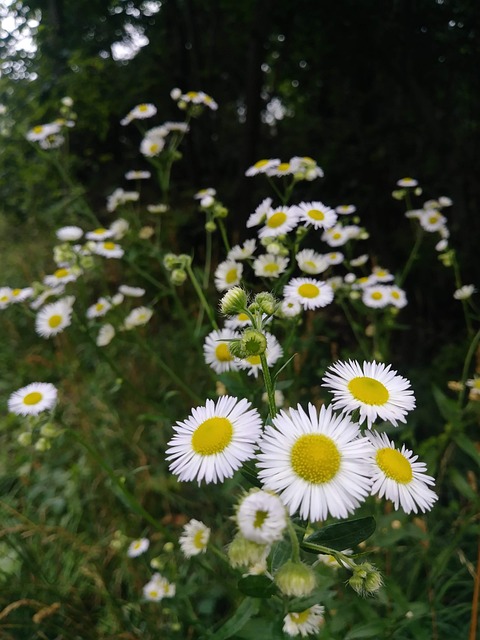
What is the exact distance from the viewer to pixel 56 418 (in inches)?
48.6

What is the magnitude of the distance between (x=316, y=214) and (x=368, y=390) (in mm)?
715

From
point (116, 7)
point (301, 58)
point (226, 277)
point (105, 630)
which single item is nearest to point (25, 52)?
point (116, 7)

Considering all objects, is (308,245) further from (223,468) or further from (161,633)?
(223,468)

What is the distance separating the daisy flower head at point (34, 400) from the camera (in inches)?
55.1

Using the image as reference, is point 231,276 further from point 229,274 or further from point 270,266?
point 270,266

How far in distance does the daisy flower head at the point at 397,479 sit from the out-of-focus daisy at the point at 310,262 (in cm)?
70

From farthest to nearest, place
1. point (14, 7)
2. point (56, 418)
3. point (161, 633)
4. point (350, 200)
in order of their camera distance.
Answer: point (350, 200) < point (14, 7) < point (161, 633) < point (56, 418)

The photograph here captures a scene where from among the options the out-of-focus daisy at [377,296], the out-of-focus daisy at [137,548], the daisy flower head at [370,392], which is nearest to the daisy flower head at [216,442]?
the daisy flower head at [370,392]

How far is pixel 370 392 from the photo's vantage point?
771 millimetres

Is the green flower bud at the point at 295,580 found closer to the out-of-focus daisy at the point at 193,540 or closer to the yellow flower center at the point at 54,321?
the out-of-focus daisy at the point at 193,540

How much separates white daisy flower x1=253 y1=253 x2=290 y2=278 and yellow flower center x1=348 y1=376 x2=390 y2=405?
55cm

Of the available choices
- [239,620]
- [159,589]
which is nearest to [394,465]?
[239,620]

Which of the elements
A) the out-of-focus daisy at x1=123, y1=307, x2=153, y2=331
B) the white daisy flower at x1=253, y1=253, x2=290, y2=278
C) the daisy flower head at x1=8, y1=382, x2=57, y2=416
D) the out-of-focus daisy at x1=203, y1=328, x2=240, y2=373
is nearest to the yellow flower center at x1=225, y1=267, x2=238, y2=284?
the white daisy flower at x1=253, y1=253, x2=290, y2=278

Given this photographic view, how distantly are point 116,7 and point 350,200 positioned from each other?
2.14 m
